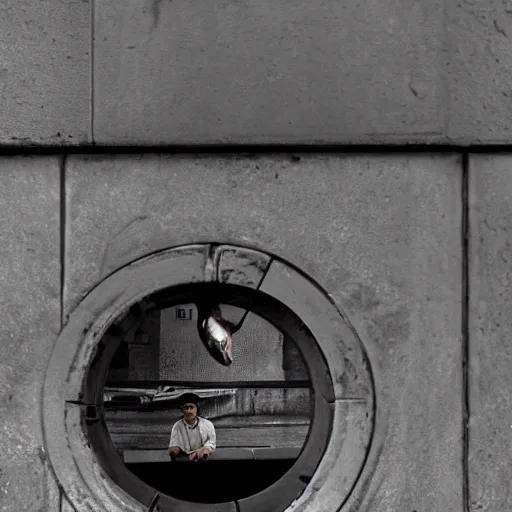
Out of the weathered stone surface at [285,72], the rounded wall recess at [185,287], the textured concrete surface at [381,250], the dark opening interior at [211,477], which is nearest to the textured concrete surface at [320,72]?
the weathered stone surface at [285,72]

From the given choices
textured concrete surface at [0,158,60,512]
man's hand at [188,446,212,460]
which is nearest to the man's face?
man's hand at [188,446,212,460]

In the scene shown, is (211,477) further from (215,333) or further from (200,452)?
(215,333)

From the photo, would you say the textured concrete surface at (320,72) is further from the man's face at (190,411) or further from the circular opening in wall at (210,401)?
the man's face at (190,411)

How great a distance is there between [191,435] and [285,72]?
492 cm

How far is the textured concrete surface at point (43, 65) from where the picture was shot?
13.8 feet

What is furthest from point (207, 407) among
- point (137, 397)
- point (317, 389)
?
point (317, 389)

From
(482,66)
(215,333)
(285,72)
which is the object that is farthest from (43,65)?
(482,66)

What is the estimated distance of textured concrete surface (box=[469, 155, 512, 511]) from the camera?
416 cm

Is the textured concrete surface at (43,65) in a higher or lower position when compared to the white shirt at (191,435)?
higher

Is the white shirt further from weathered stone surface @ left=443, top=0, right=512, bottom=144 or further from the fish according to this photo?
weathered stone surface @ left=443, top=0, right=512, bottom=144

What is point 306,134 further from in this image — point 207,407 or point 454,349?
point 207,407

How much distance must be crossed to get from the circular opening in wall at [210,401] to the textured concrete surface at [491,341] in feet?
2.38

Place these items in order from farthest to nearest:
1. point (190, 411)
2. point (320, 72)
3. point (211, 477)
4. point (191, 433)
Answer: point (211, 477), point (191, 433), point (190, 411), point (320, 72)

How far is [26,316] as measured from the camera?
422 centimetres
